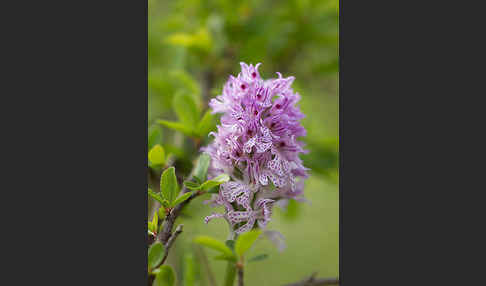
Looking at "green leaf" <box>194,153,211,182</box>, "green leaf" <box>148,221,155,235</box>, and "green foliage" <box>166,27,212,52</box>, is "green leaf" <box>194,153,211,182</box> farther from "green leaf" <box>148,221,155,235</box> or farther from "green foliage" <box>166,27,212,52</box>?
"green foliage" <box>166,27,212,52</box>

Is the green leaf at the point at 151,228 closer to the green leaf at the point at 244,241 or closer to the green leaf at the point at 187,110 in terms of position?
the green leaf at the point at 244,241

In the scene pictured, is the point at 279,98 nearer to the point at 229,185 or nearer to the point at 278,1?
the point at 229,185

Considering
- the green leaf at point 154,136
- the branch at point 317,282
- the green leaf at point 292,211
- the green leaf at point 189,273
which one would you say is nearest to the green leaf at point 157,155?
the green leaf at point 154,136

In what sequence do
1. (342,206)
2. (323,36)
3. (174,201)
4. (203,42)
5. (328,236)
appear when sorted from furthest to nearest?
(328,236)
(323,36)
(203,42)
(342,206)
(174,201)

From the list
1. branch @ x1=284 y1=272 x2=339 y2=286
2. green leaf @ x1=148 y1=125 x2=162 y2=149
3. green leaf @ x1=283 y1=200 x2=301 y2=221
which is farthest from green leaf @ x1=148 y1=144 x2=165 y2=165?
green leaf @ x1=283 y1=200 x2=301 y2=221

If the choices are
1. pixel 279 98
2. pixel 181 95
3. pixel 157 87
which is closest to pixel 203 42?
pixel 157 87

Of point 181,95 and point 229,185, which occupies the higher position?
point 181,95
